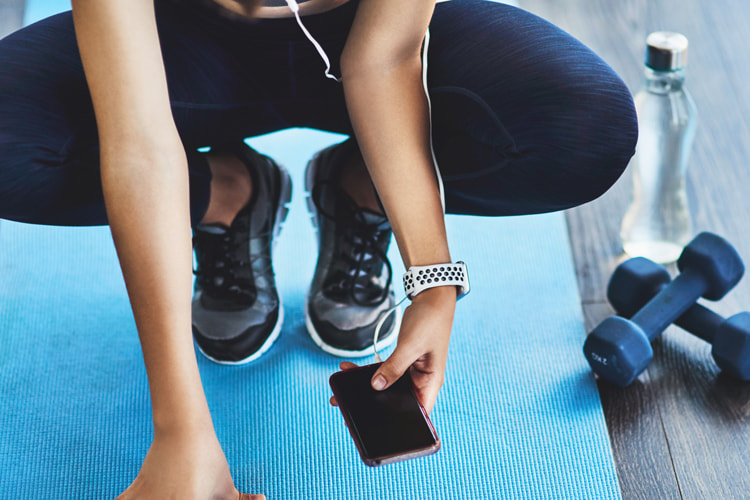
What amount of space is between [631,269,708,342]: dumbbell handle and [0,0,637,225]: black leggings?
0.74 feet

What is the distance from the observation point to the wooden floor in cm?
103

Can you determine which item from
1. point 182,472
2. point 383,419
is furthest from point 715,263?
point 182,472

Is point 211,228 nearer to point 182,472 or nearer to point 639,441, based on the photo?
point 182,472

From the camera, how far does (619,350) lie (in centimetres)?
106

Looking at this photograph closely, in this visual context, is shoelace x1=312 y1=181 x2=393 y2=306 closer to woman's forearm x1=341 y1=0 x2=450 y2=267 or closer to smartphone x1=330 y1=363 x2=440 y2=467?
woman's forearm x1=341 y1=0 x2=450 y2=267

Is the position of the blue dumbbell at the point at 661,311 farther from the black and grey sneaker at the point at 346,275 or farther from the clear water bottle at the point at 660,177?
the black and grey sneaker at the point at 346,275

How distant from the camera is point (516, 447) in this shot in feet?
3.44

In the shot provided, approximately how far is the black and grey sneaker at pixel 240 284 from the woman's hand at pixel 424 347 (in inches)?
11.8

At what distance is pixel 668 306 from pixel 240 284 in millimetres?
649

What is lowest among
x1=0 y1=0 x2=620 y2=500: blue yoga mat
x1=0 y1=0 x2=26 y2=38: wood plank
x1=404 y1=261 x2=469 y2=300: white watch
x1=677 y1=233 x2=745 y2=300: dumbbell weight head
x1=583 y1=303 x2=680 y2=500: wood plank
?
x1=583 y1=303 x2=680 y2=500: wood plank

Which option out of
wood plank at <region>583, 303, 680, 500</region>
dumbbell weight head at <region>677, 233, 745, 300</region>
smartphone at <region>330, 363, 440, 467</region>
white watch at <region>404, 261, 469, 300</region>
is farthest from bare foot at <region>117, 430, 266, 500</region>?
dumbbell weight head at <region>677, 233, 745, 300</region>

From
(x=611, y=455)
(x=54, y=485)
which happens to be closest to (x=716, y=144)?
(x=611, y=455)

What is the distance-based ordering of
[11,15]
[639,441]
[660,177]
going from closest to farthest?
[639,441]
[660,177]
[11,15]

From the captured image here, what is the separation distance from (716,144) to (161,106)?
1.15m
